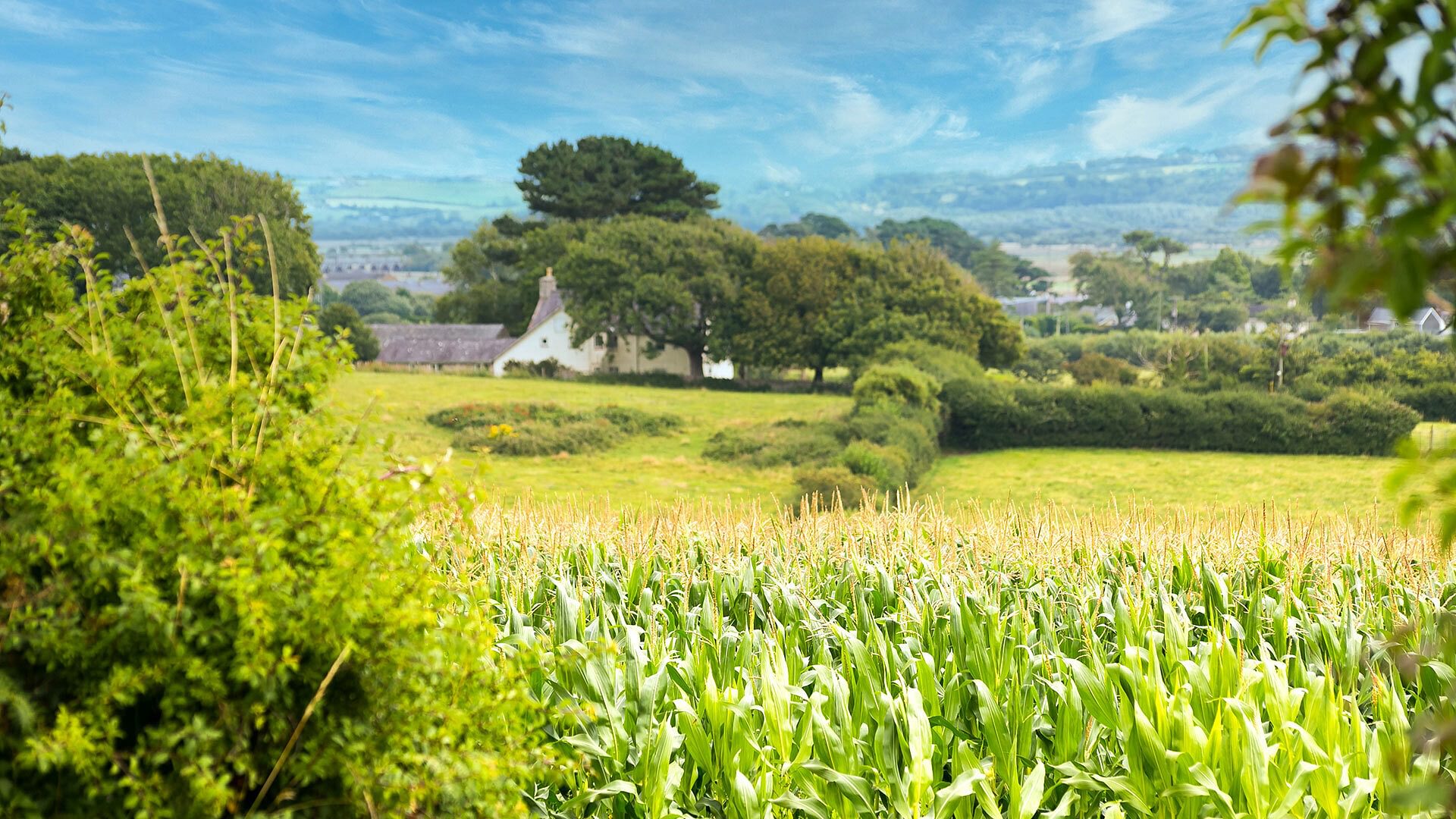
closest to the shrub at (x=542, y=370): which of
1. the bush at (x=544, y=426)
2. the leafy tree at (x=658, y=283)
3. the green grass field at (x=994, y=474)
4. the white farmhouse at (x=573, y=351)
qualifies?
the white farmhouse at (x=573, y=351)

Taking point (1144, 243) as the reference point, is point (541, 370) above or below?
below

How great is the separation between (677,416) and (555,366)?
568 inches

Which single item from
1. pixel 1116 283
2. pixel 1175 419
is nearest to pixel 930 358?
pixel 1175 419

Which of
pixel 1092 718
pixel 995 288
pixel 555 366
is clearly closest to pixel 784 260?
pixel 555 366

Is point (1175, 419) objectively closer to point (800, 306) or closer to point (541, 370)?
point (800, 306)

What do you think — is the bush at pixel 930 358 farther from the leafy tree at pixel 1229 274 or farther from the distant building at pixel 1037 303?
the distant building at pixel 1037 303

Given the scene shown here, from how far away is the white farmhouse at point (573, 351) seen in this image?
42406mm

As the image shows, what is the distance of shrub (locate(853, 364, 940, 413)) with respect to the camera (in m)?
24.7

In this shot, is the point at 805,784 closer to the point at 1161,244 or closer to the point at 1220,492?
the point at 1220,492

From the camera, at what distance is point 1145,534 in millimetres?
6688

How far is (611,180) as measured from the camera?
50688 mm

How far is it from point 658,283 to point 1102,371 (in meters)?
16.4

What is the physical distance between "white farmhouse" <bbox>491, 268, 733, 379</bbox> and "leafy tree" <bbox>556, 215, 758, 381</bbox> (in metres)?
0.91

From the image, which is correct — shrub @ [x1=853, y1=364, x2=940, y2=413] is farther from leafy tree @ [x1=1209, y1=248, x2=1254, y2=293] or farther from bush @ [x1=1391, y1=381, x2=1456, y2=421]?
leafy tree @ [x1=1209, y1=248, x2=1254, y2=293]
